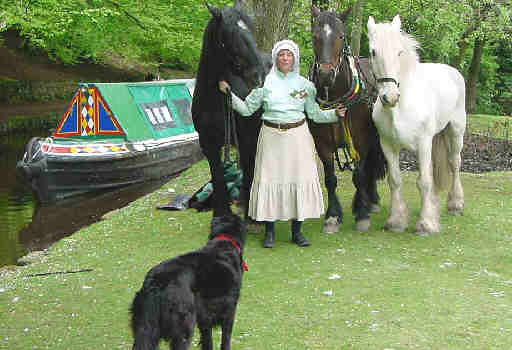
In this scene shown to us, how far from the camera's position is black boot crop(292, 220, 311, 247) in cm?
734

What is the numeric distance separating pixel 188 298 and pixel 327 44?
145 inches

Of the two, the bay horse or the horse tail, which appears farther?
the horse tail

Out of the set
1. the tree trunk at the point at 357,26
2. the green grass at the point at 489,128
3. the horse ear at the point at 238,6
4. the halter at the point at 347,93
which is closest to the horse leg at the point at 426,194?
the halter at the point at 347,93

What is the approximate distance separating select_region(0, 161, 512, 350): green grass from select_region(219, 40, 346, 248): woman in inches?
21.5

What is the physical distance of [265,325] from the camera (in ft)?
17.1

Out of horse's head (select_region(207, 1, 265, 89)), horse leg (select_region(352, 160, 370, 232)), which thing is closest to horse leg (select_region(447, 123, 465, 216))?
horse leg (select_region(352, 160, 370, 232))

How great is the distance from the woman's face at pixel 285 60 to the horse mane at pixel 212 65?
1.43 ft

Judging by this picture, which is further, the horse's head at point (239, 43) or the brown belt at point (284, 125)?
the brown belt at point (284, 125)

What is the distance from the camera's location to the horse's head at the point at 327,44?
673 cm

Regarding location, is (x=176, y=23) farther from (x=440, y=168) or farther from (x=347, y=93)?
(x=347, y=93)

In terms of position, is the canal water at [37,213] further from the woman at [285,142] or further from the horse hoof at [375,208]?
the horse hoof at [375,208]

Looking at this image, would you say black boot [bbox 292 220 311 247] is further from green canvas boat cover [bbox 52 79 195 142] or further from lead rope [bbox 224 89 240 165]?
green canvas boat cover [bbox 52 79 195 142]

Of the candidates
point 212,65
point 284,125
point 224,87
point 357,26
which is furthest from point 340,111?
point 357,26

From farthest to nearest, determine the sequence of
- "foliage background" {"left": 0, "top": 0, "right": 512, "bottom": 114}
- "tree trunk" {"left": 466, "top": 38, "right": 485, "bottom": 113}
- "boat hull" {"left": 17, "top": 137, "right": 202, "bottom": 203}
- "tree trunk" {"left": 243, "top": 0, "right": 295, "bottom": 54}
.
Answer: "tree trunk" {"left": 466, "top": 38, "right": 485, "bottom": 113}, "foliage background" {"left": 0, "top": 0, "right": 512, "bottom": 114}, "boat hull" {"left": 17, "top": 137, "right": 202, "bottom": 203}, "tree trunk" {"left": 243, "top": 0, "right": 295, "bottom": 54}
